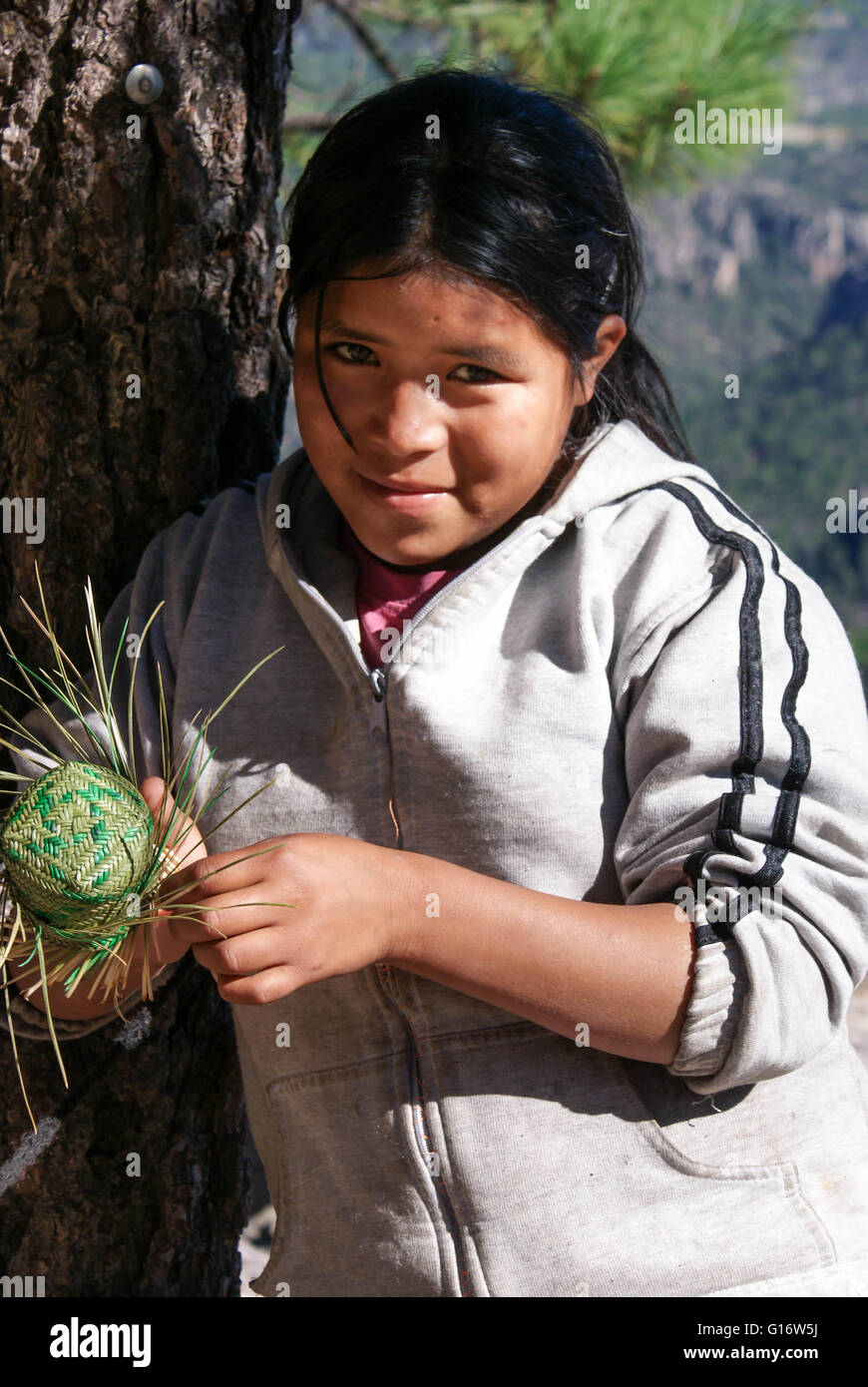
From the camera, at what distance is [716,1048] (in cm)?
129

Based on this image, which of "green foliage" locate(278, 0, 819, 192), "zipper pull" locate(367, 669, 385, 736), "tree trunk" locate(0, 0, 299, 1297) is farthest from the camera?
"green foliage" locate(278, 0, 819, 192)

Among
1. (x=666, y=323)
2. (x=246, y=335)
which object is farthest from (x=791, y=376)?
(x=246, y=335)

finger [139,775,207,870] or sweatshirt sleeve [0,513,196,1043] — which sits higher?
sweatshirt sleeve [0,513,196,1043]

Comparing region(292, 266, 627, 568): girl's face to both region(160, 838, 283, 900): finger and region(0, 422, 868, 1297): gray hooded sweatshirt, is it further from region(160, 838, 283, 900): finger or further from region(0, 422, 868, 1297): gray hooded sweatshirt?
region(160, 838, 283, 900): finger

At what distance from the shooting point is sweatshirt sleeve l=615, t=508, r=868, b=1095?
49.2 inches

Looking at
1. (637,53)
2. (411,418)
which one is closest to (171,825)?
(411,418)

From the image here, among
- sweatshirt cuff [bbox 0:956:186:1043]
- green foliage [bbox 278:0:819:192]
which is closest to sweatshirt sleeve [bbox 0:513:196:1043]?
sweatshirt cuff [bbox 0:956:186:1043]

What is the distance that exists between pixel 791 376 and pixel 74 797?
45570mm

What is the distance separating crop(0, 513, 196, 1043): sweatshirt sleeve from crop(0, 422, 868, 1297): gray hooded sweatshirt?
29 mm

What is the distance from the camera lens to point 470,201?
1337 mm

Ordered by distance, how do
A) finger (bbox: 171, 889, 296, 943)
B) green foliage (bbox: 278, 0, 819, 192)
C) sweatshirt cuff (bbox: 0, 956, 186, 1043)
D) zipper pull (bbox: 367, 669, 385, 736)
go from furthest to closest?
green foliage (bbox: 278, 0, 819, 192) → sweatshirt cuff (bbox: 0, 956, 186, 1043) → zipper pull (bbox: 367, 669, 385, 736) → finger (bbox: 171, 889, 296, 943)

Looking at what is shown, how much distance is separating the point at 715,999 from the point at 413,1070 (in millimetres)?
372

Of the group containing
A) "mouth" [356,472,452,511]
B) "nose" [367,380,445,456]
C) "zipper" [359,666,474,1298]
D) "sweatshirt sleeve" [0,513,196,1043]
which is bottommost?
"zipper" [359,666,474,1298]

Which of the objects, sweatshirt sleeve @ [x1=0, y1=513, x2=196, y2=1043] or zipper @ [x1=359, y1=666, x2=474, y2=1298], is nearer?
zipper @ [x1=359, y1=666, x2=474, y2=1298]
